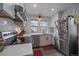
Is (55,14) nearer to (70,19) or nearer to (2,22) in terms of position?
(70,19)

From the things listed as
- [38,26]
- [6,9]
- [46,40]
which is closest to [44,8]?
[38,26]

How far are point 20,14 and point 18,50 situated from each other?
0.45m

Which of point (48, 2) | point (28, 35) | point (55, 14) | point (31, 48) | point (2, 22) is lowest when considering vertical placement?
point (31, 48)

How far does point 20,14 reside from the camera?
1268 mm

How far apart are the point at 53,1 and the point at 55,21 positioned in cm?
25

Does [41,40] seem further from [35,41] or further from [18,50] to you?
[18,50]

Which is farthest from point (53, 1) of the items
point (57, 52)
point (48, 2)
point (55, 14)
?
point (57, 52)

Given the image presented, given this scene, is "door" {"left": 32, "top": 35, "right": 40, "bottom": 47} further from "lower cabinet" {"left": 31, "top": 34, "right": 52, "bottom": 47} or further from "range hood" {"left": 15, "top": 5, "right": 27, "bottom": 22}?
"range hood" {"left": 15, "top": 5, "right": 27, "bottom": 22}

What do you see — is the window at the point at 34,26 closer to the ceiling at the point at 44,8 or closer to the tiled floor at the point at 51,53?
the ceiling at the point at 44,8

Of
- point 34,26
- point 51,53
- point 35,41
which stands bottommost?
point 51,53

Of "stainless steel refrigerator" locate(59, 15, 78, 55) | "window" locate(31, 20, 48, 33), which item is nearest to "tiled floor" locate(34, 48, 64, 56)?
"stainless steel refrigerator" locate(59, 15, 78, 55)

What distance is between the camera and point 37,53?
135cm

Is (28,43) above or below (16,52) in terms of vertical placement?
above

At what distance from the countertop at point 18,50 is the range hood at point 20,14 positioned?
12.9 inches
